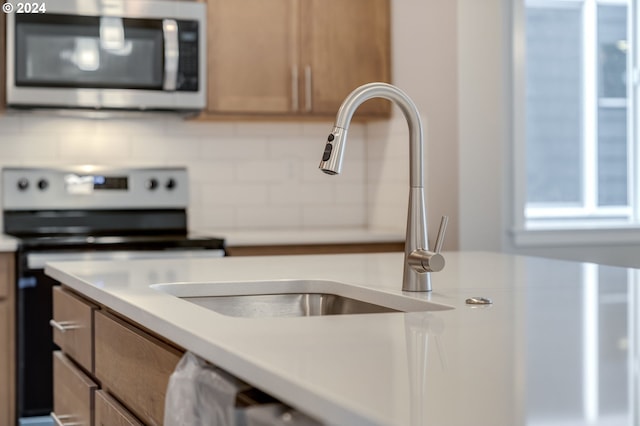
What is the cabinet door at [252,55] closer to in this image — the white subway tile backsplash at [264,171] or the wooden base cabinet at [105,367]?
the white subway tile backsplash at [264,171]

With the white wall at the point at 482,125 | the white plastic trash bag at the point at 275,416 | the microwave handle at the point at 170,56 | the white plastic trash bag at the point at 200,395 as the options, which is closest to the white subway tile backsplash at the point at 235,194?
the microwave handle at the point at 170,56

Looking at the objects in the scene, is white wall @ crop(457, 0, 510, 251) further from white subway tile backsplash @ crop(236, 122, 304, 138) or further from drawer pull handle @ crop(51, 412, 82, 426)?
drawer pull handle @ crop(51, 412, 82, 426)

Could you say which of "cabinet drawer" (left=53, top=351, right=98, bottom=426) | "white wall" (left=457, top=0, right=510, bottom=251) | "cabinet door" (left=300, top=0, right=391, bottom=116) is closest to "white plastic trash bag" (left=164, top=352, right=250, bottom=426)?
"cabinet drawer" (left=53, top=351, right=98, bottom=426)

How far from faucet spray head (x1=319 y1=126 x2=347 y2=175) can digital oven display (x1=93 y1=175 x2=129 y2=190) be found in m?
2.68

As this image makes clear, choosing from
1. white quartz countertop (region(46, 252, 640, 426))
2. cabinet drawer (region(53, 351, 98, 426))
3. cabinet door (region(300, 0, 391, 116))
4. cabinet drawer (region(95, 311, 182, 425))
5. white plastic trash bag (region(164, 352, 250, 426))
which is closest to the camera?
white quartz countertop (region(46, 252, 640, 426))

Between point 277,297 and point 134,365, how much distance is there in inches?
16.1

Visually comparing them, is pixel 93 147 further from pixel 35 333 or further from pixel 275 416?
pixel 275 416

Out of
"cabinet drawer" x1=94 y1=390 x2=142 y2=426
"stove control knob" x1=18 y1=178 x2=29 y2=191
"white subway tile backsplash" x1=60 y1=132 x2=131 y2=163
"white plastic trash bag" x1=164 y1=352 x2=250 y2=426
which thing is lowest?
"cabinet drawer" x1=94 y1=390 x2=142 y2=426

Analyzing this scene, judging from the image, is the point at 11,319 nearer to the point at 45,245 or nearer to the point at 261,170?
the point at 45,245

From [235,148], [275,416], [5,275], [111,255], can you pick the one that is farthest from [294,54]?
[275,416]

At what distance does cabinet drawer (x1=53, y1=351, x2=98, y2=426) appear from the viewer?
2031 millimetres

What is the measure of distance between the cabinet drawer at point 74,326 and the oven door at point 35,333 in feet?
3.24

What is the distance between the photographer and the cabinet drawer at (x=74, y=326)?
6.79 feet

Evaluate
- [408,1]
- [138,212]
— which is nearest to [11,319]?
[138,212]
